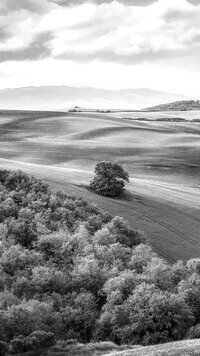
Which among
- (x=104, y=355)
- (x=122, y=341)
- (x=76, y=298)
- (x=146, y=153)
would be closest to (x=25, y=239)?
(x=76, y=298)

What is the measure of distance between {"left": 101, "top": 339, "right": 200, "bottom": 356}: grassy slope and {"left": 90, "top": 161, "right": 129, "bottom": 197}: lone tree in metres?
34.1

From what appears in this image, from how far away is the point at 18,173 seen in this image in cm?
5419

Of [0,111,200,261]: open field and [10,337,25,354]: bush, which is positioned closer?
[10,337,25,354]: bush

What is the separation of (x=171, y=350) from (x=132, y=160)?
6701 centimetres

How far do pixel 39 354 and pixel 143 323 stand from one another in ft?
23.5

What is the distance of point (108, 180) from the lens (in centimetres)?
6050

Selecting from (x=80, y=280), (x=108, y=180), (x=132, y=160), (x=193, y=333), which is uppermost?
(x=108, y=180)

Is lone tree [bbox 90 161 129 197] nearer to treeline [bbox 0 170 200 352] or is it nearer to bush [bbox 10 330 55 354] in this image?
treeline [bbox 0 170 200 352]

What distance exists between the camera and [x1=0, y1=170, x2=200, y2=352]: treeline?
3172cm

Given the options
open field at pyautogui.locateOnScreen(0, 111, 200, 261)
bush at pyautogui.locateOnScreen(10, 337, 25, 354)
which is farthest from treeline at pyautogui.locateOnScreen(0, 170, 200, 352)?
open field at pyautogui.locateOnScreen(0, 111, 200, 261)

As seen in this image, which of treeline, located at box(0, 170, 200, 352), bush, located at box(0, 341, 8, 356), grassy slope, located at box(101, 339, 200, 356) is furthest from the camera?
treeline, located at box(0, 170, 200, 352)

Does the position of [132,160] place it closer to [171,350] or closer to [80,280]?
[80,280]

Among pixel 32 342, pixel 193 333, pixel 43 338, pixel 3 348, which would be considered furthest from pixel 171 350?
pixel 3 348

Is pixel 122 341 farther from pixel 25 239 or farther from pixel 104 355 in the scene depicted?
pixel 25 239
